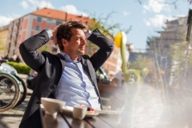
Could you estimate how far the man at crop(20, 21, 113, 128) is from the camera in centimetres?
278

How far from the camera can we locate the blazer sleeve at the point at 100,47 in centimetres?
332

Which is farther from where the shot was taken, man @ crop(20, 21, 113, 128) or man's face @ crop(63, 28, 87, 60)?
man's face @ crop(63, 28, 87, 60)

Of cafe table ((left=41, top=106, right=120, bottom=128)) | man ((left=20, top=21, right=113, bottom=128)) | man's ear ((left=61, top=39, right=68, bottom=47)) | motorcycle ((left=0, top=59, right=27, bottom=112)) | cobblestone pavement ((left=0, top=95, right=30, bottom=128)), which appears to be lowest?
cobblestone pavement ((left=0, top=95, right=30, bottom=128))

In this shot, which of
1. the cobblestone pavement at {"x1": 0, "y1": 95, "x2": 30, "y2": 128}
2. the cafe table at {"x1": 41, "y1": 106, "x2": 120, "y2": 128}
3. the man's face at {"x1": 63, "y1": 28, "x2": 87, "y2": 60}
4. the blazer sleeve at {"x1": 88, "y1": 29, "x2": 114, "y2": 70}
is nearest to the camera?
the cafe table at {"x1": 41, "y1": 106, "x2": 120, "y2": 128}

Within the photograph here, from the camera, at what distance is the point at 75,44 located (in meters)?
2.93

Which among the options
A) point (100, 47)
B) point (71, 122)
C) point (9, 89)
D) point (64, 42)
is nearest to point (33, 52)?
point (64, 42)

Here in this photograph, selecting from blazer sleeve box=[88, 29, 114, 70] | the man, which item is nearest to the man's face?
the man

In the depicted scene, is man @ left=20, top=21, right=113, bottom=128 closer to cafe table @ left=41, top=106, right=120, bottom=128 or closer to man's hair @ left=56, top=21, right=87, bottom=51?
man's hair @ left=56, top=21, right=87, bottom=51

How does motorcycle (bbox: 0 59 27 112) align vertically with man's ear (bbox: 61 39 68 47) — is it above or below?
below

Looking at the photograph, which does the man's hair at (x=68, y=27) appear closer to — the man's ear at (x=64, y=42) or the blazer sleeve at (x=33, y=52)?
the man's ear at (x=64, y=42)

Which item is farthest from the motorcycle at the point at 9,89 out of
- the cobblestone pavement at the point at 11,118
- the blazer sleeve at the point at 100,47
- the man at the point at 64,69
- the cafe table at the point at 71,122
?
the cafe table at the point at 71,122

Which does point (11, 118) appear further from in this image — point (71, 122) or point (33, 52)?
point (71, 122)

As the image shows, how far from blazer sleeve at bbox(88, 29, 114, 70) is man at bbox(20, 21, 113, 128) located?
0.74ft

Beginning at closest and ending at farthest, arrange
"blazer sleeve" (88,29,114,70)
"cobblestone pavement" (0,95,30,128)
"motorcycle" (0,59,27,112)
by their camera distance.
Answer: "blazer sleeve" (88,29,114,70), "cobblestone pavement" (0,95,30,128), "motorcycle" (0,59,27,112)
